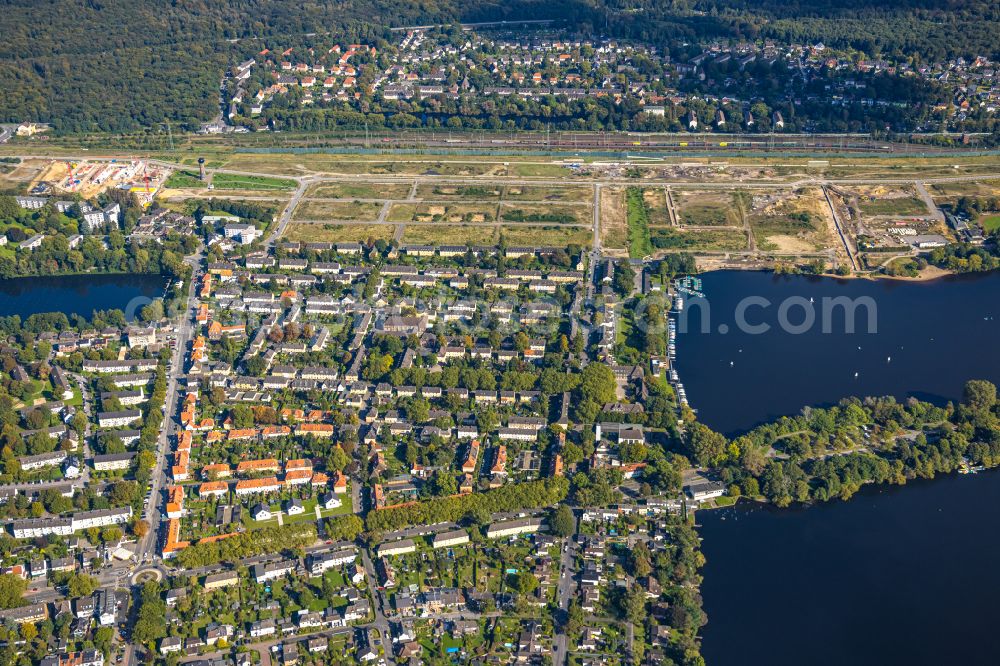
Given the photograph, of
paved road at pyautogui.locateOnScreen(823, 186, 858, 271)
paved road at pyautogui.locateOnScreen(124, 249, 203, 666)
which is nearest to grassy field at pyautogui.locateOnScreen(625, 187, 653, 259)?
paved road at pyautogui.locateOnScreen(823, 186, 858, 271)

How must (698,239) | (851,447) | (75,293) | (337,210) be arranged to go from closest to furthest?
1. (851,447)
2. (75,293)
3. (698,239)
4. (337,210)

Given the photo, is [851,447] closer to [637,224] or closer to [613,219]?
[637,224]

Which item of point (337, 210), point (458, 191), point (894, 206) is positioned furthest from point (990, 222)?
point (337, 210)

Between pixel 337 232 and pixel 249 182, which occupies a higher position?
pixel 249 182

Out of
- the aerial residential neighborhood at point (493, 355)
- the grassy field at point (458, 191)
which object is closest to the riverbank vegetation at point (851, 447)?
the aerial residential neighborhood at point (493, 355)

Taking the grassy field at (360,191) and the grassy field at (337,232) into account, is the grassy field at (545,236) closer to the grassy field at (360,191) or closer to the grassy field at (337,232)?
the grassy field at (337,232)
